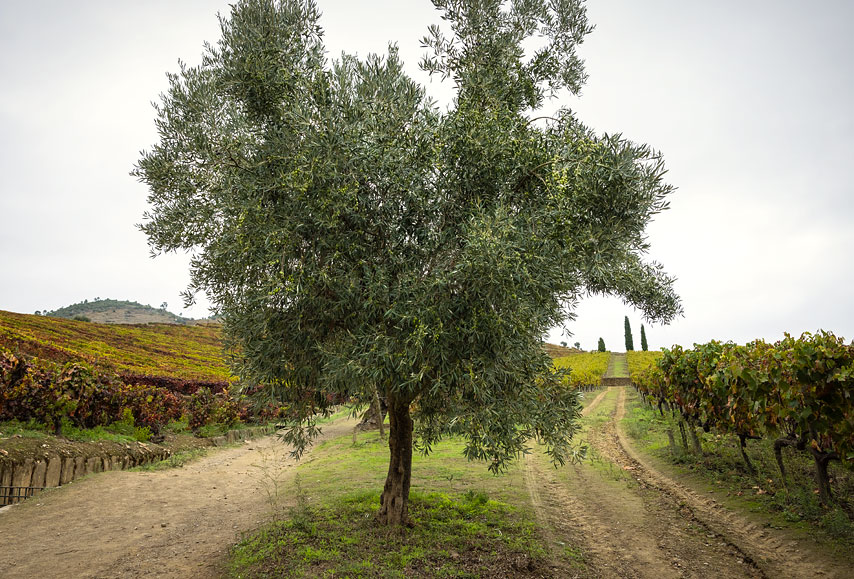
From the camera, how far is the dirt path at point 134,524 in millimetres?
7738

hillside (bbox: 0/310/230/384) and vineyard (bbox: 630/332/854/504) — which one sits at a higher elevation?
hillside (bbox: 0/310/230/384)

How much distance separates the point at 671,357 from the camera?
55.1 ft

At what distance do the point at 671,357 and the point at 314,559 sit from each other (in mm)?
14203

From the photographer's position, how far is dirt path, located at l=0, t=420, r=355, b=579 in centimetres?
774

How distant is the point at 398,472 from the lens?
8641 mm

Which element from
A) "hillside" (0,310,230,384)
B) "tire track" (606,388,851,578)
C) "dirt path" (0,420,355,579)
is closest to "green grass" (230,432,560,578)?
"dirt path" (0,420,355,579)

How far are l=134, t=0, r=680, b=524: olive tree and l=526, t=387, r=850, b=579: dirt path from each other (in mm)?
2063

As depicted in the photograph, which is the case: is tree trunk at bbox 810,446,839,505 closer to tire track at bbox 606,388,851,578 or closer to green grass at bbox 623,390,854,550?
green grass at bbox 623,390,854,550

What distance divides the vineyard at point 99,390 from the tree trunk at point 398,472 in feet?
7.96

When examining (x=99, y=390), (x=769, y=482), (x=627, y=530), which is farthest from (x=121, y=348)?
(x=769, y=482)

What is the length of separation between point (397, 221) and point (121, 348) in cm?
4866

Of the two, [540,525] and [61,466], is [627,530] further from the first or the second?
[61,466]

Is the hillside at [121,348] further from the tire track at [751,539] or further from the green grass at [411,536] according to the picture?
the tire track at [751,539]

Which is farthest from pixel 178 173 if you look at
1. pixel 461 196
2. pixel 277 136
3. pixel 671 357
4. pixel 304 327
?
pixel 671 357
